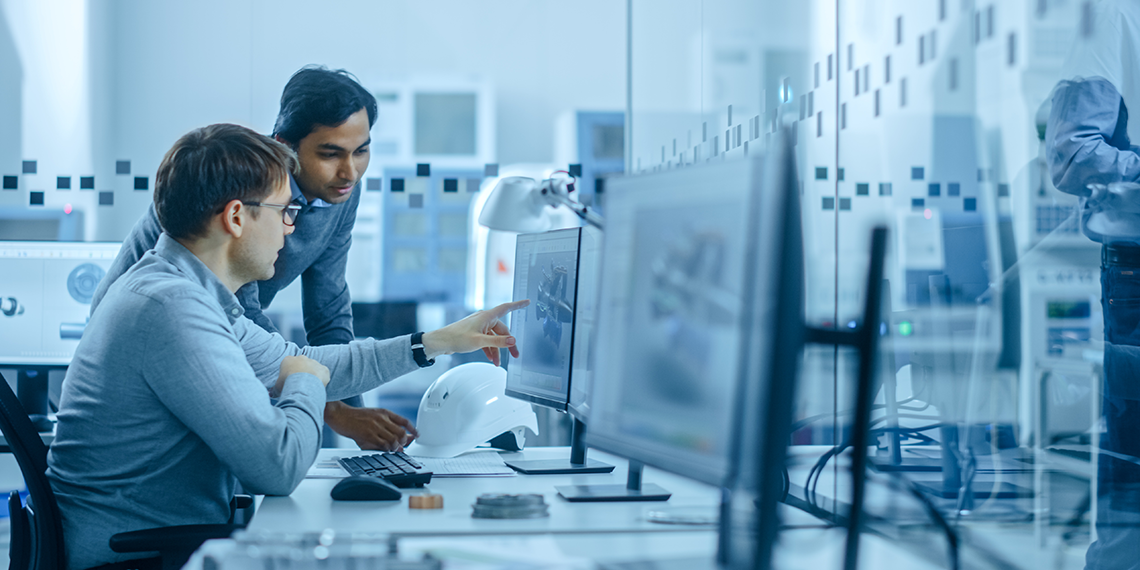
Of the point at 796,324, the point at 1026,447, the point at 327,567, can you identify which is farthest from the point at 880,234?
the point at 1026,447

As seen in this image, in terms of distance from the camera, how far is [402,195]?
317cm

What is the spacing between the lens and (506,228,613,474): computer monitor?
1.38 meters

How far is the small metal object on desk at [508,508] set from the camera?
110cm

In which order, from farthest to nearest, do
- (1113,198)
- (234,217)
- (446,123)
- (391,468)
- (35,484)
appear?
(446,123) < (1113,198) < (391,468) < (234,217) < (35,484)

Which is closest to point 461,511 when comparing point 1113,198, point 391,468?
point 391,468

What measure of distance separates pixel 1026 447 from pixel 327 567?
173 centimetres

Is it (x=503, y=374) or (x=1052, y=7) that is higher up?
(x=1052, y=7)

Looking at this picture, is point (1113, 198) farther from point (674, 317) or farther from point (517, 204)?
point (674, 317)

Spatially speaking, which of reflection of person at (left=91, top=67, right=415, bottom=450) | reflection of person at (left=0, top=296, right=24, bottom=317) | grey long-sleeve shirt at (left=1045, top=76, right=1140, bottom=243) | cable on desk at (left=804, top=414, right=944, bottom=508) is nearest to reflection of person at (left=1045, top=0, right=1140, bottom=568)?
grey long-sleeve shirt at (left=1045, top=76, right=1140, bottom=243)

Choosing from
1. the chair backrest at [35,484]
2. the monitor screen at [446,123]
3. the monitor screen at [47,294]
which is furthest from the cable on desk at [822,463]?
the monitor screen at [47,294]

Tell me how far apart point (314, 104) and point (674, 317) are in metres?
1.30

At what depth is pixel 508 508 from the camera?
43.4 inches

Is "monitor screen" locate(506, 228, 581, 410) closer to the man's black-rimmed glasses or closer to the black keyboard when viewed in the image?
the black keyboard

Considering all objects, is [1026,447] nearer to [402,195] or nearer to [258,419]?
[258,419]
